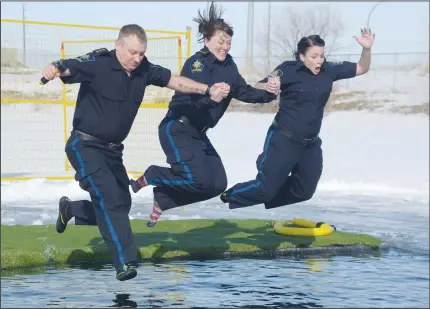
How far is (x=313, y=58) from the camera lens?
9914 millimetres

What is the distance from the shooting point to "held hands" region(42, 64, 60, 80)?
25.1 feet

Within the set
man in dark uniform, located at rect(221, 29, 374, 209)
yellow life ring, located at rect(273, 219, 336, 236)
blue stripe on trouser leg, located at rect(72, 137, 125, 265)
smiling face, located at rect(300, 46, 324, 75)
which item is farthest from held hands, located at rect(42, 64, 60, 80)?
yellow life ring, located at rect(273, 219, 336, 236)

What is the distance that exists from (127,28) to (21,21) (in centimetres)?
896

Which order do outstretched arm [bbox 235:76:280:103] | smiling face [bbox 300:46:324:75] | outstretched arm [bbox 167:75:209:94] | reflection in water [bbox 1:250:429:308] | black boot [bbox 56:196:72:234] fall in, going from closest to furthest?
outstretched arm [bbox 167:75:209:94] → reflection in water [bbox 1:250:429:308] → outstretched arm [bbox 235:76:280:103] → black boot [bbox 56:196:72:234] → smiling face [bbox 300:46:324:75]

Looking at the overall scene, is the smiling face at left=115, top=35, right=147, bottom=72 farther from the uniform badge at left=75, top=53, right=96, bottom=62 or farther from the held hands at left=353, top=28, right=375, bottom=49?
the held hands at left=353, top=28, right=375, bottom=49

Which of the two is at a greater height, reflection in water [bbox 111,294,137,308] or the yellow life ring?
the yellow life ring

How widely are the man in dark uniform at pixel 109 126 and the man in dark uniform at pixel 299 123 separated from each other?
2.07 meters

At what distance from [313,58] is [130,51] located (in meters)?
2.49

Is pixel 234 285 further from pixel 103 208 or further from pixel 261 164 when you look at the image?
pixel 103 208

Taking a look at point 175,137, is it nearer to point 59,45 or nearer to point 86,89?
point 86,89

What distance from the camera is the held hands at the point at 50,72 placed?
25.1ft

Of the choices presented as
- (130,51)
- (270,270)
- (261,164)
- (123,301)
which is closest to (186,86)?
(130,51)

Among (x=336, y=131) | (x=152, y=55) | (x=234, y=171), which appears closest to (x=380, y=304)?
(x=152, y=55)

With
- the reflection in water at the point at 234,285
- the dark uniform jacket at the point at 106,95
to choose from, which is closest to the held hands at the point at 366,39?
the reflection in water at the point at 234,285
